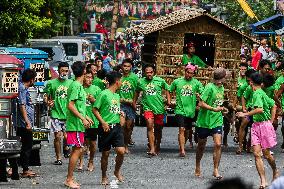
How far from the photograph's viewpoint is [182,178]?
1692cm

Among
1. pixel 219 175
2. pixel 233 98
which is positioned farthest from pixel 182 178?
pixel 233 98

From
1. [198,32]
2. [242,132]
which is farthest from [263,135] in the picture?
[198,32]

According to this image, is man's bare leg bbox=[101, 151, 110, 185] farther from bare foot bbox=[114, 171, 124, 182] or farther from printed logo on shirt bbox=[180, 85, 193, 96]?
printed logo on shirt bbox=[180, 85, 193, 96]

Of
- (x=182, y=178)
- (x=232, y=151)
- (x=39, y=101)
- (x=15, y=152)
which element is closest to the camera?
(x=15, y=152)

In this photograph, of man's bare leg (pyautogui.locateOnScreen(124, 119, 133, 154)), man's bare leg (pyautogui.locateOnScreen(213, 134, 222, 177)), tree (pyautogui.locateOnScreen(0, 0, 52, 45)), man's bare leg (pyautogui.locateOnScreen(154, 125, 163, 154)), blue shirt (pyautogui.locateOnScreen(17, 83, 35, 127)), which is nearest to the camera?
blue shirt (pyautogui.locateOnScreen(17, 83, 35, 127))

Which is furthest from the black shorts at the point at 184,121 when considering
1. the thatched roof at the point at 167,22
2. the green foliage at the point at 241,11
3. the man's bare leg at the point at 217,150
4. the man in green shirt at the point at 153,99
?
the green foliage at the point at 241,11

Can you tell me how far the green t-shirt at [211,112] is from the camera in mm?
17047

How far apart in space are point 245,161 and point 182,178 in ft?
10.5

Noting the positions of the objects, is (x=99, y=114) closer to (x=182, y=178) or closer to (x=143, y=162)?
(x=182, y=178)

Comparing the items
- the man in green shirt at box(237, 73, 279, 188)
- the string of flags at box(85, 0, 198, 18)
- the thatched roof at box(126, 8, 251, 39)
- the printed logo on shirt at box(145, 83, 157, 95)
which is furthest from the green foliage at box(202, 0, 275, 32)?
the man in green shirt at box(237, 73, 279, 188)

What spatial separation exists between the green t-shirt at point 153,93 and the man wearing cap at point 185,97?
384mm

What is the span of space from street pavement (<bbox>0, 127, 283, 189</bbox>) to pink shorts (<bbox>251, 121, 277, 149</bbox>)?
71 cm

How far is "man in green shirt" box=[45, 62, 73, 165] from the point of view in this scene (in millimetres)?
18422

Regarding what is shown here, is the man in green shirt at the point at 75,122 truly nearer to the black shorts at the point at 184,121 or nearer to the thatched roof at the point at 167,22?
the black shorts at the point at 184,121
